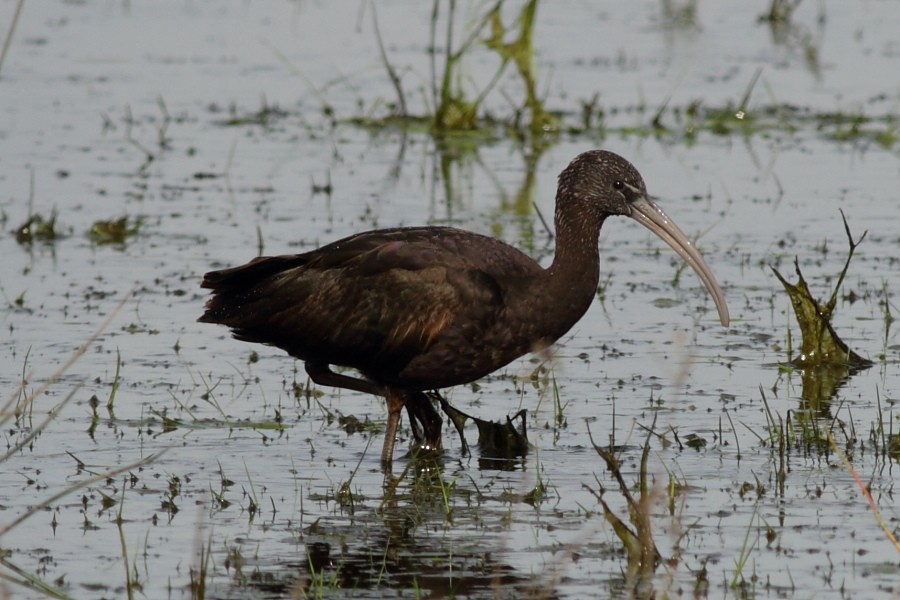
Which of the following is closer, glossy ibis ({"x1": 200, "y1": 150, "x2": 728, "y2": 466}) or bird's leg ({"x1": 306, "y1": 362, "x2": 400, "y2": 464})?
glossy ibis ({"x1": 200, "y1": 150, "x2": 728, "y2": 466})

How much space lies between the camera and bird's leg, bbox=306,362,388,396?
29.6 feet

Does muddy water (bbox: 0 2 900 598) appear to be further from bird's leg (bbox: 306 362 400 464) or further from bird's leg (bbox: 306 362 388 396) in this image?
bird's leg (bbox: 306 362 388 396)

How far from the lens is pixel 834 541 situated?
729 cm

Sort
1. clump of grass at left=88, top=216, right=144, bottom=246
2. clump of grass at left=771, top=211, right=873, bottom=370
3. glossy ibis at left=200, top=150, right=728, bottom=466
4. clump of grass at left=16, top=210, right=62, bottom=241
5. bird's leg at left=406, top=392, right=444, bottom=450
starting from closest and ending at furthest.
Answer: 1. glossy ibis at left=200, top=150, right=728, bottom=466
2. bird's leg at left=406, top=392, right=444, bottom=450
3. clump of grass at left=771, top=211, right=873, bottom=370
4. clump of grass at left=16, top=210, right=62, bottom=241
5. clump of grass at left=88, top=216, right=144, bottom=246

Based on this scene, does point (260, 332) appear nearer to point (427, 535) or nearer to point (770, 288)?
point (427, 535)

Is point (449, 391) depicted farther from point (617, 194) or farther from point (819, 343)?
point (819, 343)

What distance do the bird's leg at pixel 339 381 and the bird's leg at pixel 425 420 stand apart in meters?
0.17

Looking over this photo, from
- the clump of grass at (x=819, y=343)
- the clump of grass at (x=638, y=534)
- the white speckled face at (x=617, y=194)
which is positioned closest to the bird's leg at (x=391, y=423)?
the white speckled face at (x=617, y=194)

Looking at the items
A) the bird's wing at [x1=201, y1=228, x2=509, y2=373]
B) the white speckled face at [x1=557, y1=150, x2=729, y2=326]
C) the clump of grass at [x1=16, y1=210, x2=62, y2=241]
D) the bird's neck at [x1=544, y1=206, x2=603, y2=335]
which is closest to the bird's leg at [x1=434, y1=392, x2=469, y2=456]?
the bird's wing at [x1=201, y1=228, x2=509, y2=373]

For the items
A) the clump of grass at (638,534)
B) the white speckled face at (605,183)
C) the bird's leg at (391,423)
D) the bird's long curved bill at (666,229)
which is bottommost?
the clump of grass at (638,534)

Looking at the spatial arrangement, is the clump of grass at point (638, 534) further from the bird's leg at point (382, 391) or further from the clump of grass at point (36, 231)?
the clump of grass at point (36, 231)

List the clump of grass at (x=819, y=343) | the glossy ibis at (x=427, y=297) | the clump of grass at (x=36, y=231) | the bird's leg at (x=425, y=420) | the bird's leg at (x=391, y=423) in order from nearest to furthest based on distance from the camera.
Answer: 1. the glossy ibis at (x=427, y=297)
2. the bird's leg at (x=391, y=423)
3. the bird's leg at (x=425, y=420)
4. the clump of grass at (x=819, y=343)
5. the clump of grass at (x=36, y=231)

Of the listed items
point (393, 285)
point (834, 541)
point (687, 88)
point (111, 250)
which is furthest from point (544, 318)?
point (687, 88)

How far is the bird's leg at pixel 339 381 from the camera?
9.02 m
